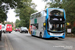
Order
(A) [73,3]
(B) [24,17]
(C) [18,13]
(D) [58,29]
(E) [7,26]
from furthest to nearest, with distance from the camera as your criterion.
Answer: (C) [18,13] → (B) [24,17] → (E) [7,26] → (A) [73,3] → (D) [58,29]

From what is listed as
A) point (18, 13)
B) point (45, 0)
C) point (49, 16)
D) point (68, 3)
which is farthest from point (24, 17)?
point (49, 16)

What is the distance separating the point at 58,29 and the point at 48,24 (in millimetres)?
1281

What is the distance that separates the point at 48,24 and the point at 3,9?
18.4 ft

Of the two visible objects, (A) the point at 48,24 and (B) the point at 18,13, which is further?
(B) the point at 18,13

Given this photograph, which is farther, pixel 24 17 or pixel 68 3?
pixel 24 17

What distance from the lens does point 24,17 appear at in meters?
69.4

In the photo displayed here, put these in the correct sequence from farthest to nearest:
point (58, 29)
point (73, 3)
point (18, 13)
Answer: point (18, 13), point (73, 3), point (58, 29)

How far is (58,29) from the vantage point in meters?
19.4

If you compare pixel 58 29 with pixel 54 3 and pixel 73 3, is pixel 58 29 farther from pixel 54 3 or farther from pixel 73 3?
pixel 54 3

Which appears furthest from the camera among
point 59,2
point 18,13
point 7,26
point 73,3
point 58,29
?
point 18,13

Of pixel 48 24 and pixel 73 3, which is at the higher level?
pixel 73 3

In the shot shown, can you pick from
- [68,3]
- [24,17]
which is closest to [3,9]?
[68,3]

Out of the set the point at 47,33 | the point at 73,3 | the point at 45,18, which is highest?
the point at 73,3

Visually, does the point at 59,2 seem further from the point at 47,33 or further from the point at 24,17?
the point at 24,17
